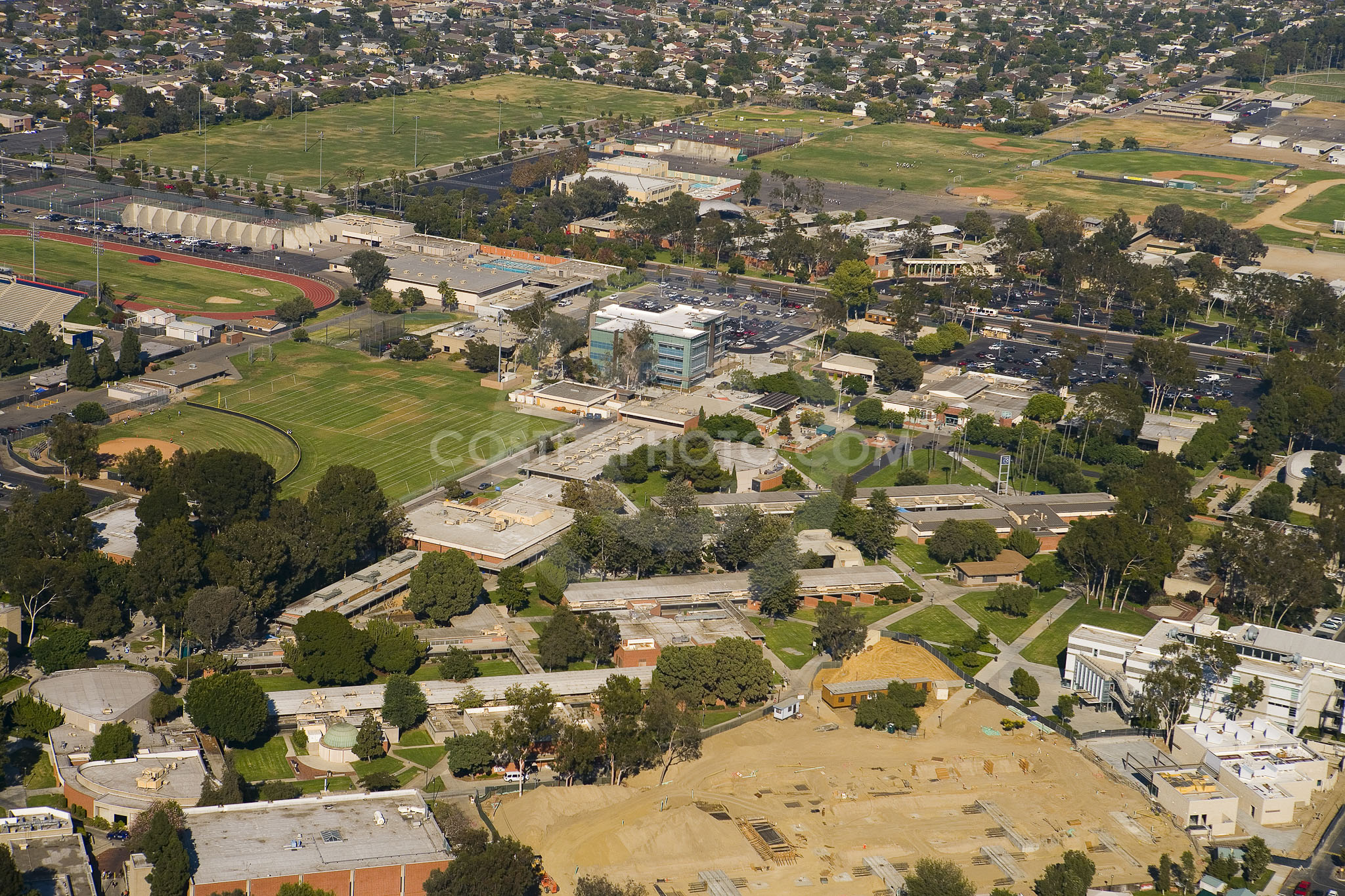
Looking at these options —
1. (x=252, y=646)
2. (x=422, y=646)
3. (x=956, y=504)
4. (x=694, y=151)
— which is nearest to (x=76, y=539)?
(x=252, y=646)

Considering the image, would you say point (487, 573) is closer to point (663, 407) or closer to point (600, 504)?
point (600, 504)

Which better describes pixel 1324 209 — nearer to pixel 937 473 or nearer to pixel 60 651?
pixel 937 473

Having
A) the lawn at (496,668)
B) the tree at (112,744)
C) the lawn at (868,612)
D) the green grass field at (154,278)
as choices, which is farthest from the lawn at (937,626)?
the green grass field at (154,278)

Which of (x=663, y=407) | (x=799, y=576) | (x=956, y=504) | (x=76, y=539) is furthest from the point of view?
(x=663, y=407)

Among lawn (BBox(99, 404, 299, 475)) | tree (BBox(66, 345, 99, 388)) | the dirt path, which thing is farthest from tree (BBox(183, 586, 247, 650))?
the dirt path

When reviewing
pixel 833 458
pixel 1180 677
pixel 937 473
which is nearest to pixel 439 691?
pixel 1180 677

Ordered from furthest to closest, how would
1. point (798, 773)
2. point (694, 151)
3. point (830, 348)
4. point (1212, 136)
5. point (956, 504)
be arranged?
1. point (1212, 136)
2. point (694, 151)
3. point (830, 348)
4. point (956, 504)
5. point (798, 773)
